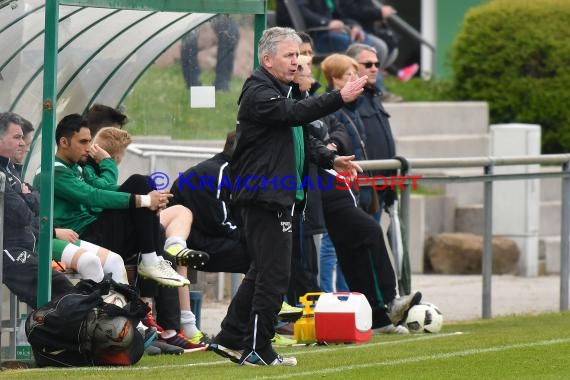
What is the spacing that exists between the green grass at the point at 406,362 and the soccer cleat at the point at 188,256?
24.8 inches

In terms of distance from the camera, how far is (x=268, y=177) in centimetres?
952

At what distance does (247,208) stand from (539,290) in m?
7.14

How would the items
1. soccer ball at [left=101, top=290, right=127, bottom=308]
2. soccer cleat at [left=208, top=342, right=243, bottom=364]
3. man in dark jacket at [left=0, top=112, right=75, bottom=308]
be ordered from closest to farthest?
soccer cleat at [left=208, top=342, right=243, bottom=364] → soccer ball at [left=101, top=290, right=127, bottom=308] → man in dark jacket at [left=0, top=112, right=75, bottom=308]

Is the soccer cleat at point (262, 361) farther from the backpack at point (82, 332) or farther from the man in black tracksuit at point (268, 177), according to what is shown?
the backpack at point (82, 332)

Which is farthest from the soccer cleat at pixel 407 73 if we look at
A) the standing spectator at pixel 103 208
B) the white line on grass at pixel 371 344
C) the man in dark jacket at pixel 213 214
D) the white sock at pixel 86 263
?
the white sock at pixel 86 263

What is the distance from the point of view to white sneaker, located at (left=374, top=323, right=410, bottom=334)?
12.1 metres

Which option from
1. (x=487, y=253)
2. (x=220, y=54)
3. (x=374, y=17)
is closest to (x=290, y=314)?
(x=220, y=54)

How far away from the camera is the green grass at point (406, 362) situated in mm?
9188

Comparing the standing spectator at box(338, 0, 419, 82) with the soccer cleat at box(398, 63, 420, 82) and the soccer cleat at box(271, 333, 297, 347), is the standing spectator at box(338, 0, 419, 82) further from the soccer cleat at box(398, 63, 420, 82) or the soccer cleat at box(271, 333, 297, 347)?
the soccer cleat at box(271, 333, 297, 347)

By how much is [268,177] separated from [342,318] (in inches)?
75.3

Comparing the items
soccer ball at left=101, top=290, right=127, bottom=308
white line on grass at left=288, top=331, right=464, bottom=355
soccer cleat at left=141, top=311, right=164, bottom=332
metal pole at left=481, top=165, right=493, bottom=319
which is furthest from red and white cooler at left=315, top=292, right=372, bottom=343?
metal pole at left=481, top=165, right=493, bottom=319

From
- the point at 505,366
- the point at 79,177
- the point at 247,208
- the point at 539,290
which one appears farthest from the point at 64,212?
the point at 539,290

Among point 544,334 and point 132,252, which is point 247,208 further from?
point 544,334

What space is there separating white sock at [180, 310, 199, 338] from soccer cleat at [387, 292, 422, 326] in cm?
166
